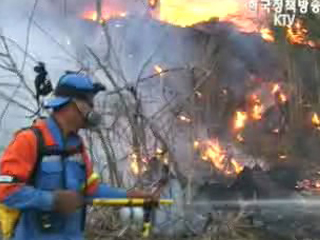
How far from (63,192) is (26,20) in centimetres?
663

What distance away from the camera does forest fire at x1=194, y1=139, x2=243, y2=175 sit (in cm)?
978

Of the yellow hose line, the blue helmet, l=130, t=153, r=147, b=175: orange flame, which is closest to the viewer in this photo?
the blue helmet

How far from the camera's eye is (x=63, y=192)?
3.58 m

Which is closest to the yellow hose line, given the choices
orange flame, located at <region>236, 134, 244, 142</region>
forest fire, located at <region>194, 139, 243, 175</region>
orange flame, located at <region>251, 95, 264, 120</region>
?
forest fire, located at <region>194, 139, 243, 175</region>

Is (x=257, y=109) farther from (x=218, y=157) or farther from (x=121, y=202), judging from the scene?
(x=121, y=202)

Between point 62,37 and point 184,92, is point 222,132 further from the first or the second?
point 62,37

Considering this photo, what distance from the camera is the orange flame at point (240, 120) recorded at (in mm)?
10894

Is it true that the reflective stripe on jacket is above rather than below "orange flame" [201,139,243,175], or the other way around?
below

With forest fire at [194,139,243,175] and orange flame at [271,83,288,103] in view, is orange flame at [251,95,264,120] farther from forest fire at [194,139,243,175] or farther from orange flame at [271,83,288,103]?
forest fire at [194,139,243,175]

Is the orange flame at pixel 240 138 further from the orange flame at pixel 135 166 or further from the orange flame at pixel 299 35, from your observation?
the orange flame at pixel 135 166

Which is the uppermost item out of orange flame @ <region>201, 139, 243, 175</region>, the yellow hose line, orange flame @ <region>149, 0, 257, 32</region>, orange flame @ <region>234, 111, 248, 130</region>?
orange flame @ <region>149, 0, 257, 32</region>

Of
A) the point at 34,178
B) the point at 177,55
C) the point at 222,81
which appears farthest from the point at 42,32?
the point at 34,178

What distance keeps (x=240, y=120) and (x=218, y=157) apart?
1138 millimetres

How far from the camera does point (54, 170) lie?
3.70 metres
